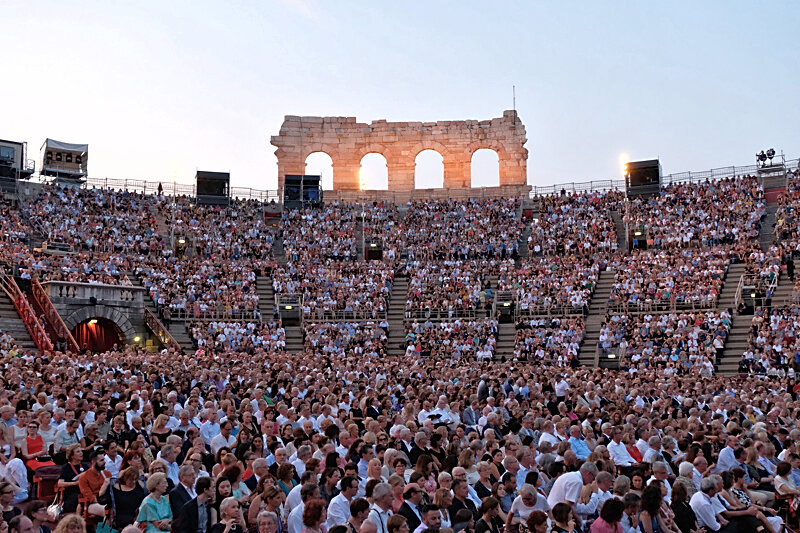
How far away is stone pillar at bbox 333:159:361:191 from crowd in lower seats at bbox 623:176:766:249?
1886 cm

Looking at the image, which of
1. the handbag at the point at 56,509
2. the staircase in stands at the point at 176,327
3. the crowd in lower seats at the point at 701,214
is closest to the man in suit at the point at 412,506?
the handbag at the point at 56,509

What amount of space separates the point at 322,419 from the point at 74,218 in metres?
32.7

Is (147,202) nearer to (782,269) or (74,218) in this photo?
(74,218)

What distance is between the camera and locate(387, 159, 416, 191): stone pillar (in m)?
56.8

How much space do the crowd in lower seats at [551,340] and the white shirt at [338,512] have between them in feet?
85.0

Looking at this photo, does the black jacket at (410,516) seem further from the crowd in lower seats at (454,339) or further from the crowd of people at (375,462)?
the crowd in lower seats at (454,339)

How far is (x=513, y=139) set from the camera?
56719 millimetres

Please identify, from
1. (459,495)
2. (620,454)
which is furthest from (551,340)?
(459,495)

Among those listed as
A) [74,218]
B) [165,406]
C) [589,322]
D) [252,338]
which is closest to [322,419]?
[165,406]

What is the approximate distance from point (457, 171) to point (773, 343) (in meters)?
29.4

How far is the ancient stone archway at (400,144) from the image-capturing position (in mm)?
56719

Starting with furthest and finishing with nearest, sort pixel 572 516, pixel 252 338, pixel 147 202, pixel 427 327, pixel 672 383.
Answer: pixel 147 202
pixel 427 327
pixel 252 338
pixel 672 383
pixel 572 516

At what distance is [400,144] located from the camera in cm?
5769

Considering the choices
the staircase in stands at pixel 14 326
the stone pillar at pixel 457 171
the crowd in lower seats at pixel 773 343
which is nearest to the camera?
the staircase in stands at pixel 14 326
